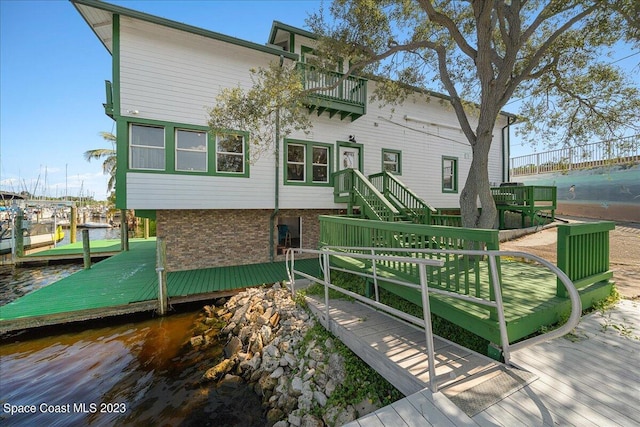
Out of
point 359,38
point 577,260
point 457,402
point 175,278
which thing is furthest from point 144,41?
point 577,260

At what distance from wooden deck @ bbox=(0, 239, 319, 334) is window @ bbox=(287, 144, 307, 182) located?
357 cm

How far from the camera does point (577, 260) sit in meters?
3.92

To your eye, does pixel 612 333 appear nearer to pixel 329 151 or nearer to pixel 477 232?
pixel 477 232

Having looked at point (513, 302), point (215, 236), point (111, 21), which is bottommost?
point (513, 302)

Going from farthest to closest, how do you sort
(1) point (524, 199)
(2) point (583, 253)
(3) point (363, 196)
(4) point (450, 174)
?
(4) point (450, 174), (1) point (524, 199), (3) point (363, 196), (2) point (583, 253)

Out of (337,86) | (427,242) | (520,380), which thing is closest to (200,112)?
(337,86)

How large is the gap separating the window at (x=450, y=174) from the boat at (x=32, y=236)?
23160 mm

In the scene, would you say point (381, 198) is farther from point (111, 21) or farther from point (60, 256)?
point (60, 256)

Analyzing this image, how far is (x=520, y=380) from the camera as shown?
256cm

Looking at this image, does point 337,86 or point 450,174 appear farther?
point 450,174

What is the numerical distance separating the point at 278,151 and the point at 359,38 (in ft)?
14.6

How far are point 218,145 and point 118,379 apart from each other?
22.9 ft

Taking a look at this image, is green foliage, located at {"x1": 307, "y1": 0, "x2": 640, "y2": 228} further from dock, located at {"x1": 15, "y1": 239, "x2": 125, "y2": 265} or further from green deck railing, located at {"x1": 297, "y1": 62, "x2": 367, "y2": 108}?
dock, located at {"x1": 15, "y1": 239, "x2": 125, "y2": 265}

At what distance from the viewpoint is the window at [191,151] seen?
337 inches
